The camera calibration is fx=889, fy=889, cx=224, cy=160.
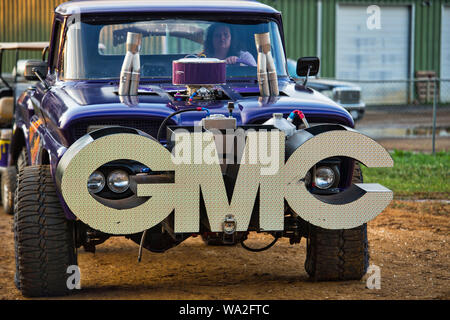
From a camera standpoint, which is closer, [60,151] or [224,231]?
[224,231]

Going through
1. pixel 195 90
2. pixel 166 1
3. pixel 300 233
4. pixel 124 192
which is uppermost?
pixel 166 1

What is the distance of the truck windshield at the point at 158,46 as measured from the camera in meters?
7.01

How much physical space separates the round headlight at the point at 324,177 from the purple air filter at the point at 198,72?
0.98 metres

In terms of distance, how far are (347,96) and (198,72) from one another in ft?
45.2

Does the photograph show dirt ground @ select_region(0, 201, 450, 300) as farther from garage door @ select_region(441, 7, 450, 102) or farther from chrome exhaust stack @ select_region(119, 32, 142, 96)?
garage door @ select_region(441, 7, 450, 102)

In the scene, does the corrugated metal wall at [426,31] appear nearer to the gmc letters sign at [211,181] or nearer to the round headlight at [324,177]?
the round headlight at [324,177]

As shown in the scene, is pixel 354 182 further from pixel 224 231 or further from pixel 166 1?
pixel 166 1

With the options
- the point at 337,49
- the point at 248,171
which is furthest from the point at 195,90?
the point at 337,49

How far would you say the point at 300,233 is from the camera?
20.6ft

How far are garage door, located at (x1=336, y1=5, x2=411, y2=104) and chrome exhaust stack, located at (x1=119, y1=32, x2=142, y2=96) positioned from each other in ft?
72.4

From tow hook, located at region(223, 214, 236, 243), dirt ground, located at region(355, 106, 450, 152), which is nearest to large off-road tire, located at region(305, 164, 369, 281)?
tow hook, located at region(223, 214, 236, 243)

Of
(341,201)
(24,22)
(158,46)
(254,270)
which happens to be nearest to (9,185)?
(158,46)

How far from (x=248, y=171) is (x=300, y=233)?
107 cm

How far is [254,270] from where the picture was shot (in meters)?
7.35
